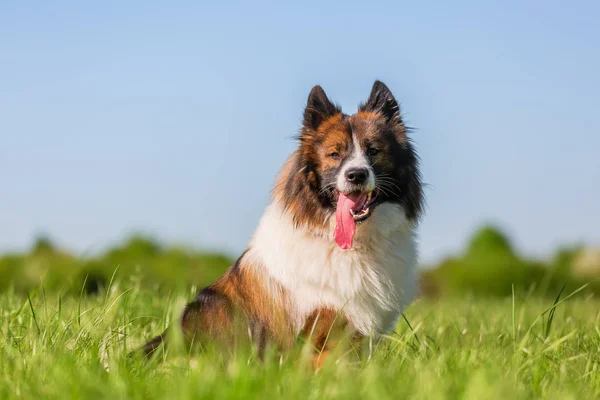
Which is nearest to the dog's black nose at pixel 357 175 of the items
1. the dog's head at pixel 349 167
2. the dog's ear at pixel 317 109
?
the dog's head at pixel 349 167

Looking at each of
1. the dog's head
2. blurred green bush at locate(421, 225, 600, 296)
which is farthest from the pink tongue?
blurred green bush at locate(421, 225, 600, 296)

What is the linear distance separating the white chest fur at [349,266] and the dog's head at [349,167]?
4.4 inches

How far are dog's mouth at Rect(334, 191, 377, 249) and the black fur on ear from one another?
799 mm

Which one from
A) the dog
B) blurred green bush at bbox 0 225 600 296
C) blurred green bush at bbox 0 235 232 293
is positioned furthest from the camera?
blurred green bush at bbox 0 225 600 296

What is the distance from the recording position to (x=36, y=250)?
17312 millimetres

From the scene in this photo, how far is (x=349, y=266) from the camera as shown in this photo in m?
5.20

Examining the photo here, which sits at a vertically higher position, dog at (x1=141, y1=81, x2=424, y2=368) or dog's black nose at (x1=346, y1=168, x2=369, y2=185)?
dog's black nose at (x1=346, y1=168, x2=369, y2=185)

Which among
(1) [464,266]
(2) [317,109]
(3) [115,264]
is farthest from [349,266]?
(1) [464,266]

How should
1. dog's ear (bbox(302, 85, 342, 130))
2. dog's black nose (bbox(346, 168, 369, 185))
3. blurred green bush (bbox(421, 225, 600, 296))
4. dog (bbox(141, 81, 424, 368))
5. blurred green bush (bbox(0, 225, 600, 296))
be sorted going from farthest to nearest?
blurred green bush (bbox(421, 225, 600, 296)) → blurred green bush (bbox(0, 225, 600, 296)) → dog's ear (bbox(302, 85, 342, 130)) → dog (bbox(141, 81, 424, 368)) → dog's black nose (bbox(346, 168, 369, 185))

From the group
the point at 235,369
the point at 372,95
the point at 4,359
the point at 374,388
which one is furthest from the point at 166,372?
the point at 372,95

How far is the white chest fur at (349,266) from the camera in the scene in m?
5.12

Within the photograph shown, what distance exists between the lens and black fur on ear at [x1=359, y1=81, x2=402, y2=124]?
561cm

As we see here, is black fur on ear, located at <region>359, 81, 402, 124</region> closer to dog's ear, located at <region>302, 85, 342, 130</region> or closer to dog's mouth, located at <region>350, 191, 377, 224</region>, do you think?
dog's ear, located at <region>302, 85, 342, 130</region>

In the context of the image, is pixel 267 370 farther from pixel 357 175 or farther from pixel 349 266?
pixel 357 175
